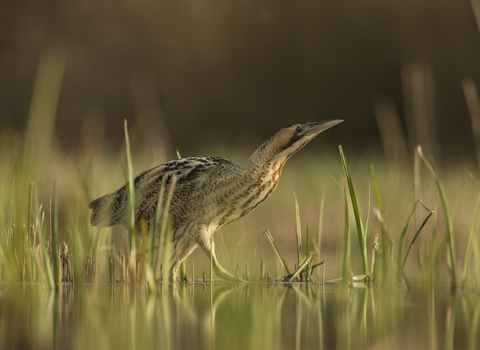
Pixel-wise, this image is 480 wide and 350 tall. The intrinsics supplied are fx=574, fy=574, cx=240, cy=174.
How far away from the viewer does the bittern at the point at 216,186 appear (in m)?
1.70

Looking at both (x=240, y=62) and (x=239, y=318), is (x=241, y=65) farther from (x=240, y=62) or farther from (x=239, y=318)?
(x=239, y=318)

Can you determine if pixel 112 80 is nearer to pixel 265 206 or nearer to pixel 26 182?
pixel 265 206

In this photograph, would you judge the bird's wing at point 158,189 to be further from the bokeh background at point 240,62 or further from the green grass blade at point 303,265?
the bokeh background at point 240,62

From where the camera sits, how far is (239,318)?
97 cm

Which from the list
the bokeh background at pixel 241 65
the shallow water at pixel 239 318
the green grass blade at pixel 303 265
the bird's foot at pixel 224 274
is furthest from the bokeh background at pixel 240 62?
the shallow water at pixel 239 318

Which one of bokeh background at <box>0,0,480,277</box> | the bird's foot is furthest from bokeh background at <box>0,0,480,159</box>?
the bird's foot

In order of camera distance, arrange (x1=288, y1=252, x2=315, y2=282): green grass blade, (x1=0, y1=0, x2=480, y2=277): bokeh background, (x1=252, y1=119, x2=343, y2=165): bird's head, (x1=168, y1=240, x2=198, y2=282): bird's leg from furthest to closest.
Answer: (x1=0, y1=0, x2=480, y2=277): bokeh background, (x1=252, y1=119, x2=343, y2=165): bird's head, (x1=168, y1=240, x2=198, y2=282): bird's leg, (x1=288, y1=252, x2=315, y2=282): green grass blade

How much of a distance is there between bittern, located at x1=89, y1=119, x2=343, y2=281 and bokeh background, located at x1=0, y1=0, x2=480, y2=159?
3.73 m

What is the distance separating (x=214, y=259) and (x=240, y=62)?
4693 millimetres

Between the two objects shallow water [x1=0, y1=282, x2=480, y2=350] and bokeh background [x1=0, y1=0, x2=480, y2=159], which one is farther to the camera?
bokeh background [x1=0, y1=0, x2=480, y2=159]

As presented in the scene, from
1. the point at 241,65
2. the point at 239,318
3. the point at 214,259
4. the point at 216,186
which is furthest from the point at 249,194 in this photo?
the point at 241,65

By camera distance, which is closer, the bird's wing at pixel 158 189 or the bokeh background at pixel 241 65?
the bird's wing at pixel 158 189

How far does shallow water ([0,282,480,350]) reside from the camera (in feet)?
2.57

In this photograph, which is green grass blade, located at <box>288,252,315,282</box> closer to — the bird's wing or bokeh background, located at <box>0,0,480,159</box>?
the bird's wing
